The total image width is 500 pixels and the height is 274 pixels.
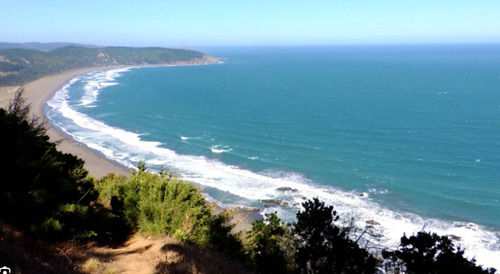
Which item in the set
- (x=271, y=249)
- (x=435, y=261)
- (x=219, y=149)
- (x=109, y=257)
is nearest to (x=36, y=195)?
(x=109, y=257)

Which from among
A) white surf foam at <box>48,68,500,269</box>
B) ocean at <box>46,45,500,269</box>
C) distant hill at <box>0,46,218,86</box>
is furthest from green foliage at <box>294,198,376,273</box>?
distant hill at <box>0,46,218,86</box>

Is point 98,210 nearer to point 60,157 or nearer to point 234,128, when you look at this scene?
point 60,157

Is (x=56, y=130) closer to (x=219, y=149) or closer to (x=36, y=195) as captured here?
(x=219, y=149)

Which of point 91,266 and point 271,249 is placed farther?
point 271,249

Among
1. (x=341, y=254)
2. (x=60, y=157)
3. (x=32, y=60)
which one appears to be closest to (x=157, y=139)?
(x=60, y=157)

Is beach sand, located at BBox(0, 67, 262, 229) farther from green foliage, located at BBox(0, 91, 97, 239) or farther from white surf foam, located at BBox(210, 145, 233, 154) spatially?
white surf foam, located at BBox(210, 145, 233, 154)

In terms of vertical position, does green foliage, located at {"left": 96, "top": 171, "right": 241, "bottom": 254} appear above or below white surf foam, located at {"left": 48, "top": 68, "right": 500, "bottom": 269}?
above

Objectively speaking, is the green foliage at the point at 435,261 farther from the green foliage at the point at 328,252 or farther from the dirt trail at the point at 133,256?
the dirt trail at the point at 133,256

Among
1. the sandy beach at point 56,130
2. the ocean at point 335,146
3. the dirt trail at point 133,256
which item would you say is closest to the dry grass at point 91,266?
the dirt trail at point 133,256
